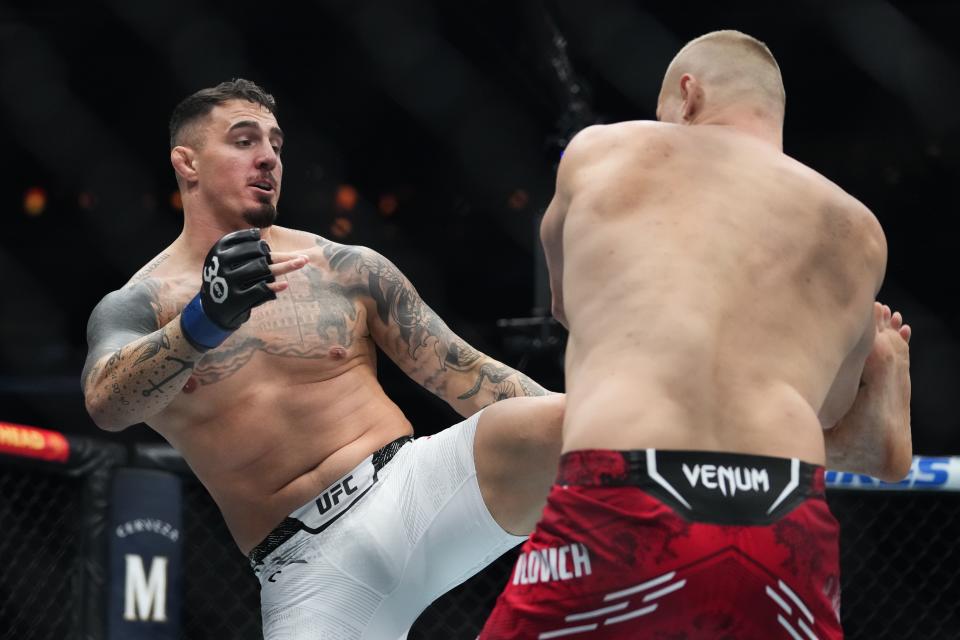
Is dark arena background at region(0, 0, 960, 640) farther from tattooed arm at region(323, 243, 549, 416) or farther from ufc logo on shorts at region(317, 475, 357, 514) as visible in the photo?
ufc logo on shorts at region(317, 475, 357, 514)

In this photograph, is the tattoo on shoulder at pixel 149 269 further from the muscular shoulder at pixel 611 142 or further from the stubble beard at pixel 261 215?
the muscular shoulder at pixel 611 142

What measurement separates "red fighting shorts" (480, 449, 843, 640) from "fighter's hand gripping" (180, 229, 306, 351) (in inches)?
28.3

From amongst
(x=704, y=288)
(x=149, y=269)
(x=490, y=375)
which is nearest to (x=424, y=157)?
(x=149, y=269)

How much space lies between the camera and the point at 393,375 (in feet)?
15.2

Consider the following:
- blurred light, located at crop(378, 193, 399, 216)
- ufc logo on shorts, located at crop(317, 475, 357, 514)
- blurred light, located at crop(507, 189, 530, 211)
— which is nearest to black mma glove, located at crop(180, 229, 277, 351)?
ufc logo on shorts, located at crop(317, 475, 357, 514)

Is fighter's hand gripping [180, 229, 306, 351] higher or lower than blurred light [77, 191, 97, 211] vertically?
lower

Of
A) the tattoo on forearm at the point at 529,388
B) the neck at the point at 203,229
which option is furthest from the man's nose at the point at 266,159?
the tattoo on forearm at the point at 529,388

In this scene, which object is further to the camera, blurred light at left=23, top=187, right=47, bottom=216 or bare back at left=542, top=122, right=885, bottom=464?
blurred light at left=23, top=187, right=47, bottom=216

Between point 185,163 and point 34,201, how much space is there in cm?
284

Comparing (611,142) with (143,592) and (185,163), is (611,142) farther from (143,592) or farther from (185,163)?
(143,592)

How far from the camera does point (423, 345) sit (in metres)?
2.59

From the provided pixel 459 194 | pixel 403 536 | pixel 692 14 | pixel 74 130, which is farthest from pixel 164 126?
pixel 403 536

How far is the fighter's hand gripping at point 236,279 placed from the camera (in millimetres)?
2053

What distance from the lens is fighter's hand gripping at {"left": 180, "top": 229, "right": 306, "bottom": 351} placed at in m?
2.05
